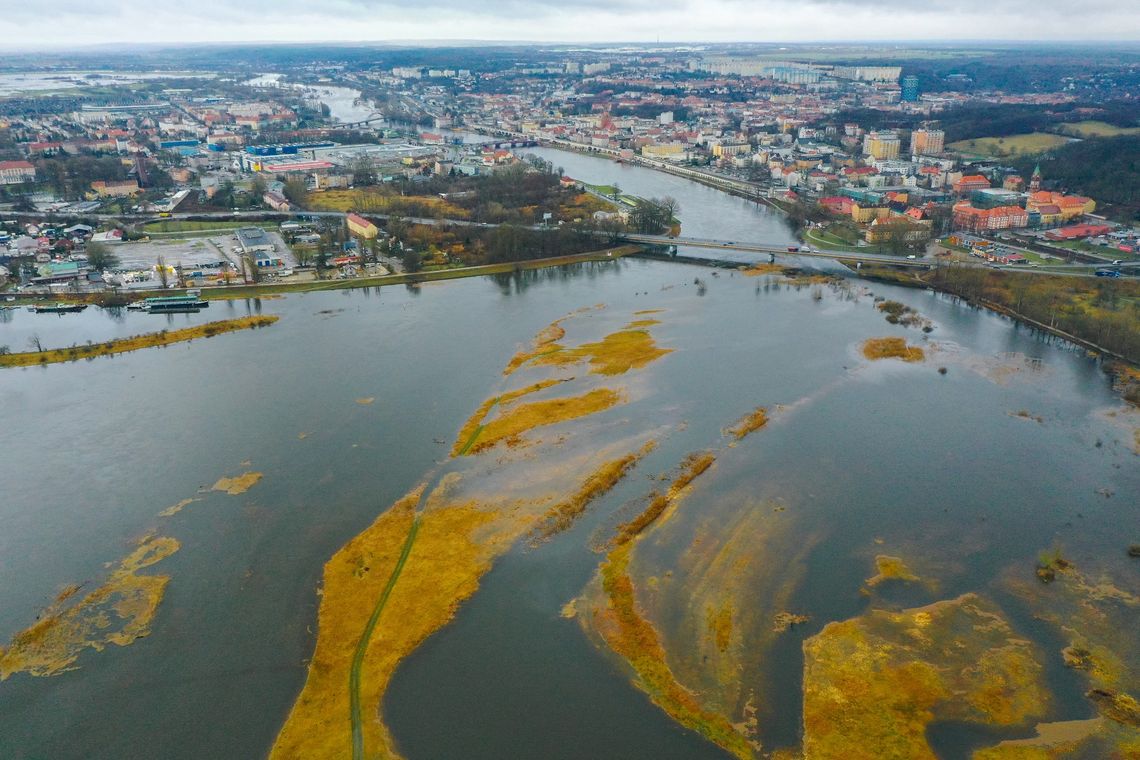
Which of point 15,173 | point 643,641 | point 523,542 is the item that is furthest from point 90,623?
point 15,173

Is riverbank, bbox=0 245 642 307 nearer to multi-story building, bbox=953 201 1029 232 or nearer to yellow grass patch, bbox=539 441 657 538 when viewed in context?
yellow grass patch, bbox=539 441 657 538

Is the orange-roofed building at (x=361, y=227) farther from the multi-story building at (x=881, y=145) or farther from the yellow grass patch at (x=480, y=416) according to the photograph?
the multi-story building at (x=881, y=145)

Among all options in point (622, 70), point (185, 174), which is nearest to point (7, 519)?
point (185, 174)

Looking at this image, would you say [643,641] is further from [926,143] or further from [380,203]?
[926,143]

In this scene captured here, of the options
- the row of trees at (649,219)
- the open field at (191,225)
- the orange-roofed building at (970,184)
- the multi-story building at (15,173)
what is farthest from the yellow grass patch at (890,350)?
the multi-story building at (15,173)

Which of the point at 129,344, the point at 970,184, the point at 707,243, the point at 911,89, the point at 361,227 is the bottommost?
the point at 129,344

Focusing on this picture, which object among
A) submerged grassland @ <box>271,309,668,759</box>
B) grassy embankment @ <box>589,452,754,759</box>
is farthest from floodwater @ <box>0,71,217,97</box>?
grassy embankment @ <box>589,452,754,759</box>

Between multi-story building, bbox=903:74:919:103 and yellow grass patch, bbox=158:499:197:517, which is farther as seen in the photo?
multi-story building, bbox=903:74:919:103
